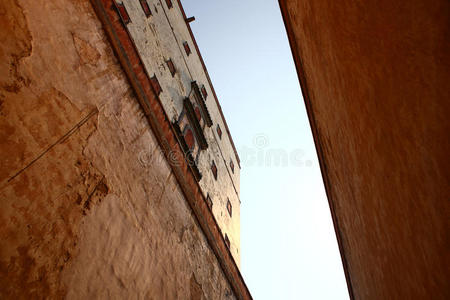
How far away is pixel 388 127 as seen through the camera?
1.94 metres

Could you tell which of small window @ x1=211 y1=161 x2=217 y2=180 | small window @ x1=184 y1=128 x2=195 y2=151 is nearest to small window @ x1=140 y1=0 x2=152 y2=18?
small window @ x1=184 y1=128 x2=195 y2=151

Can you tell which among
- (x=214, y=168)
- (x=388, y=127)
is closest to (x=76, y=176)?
(x=388, y=127)

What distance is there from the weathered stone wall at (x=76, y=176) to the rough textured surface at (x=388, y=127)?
2.53 meters

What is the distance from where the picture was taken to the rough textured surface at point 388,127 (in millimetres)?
1356

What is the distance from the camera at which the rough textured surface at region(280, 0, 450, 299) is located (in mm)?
1356

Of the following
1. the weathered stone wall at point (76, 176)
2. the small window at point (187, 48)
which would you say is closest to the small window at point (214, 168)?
the small window at point (187, 48)

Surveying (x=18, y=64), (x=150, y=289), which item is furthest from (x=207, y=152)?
(x=18, y=64)

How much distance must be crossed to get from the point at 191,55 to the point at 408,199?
48.0 feet

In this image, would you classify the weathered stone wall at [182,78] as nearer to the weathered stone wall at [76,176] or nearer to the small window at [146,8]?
the small window at [146,8]

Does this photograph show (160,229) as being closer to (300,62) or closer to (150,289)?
(150,289)

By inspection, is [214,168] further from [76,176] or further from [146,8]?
[76,176]

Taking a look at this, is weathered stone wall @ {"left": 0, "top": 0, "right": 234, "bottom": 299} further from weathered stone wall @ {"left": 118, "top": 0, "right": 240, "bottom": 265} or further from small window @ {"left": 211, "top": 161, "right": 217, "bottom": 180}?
small window @ {"left": 211, "top": 161, "right": 217, "bottom": 180}

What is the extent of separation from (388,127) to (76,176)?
2772mm

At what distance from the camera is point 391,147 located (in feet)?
6.40
